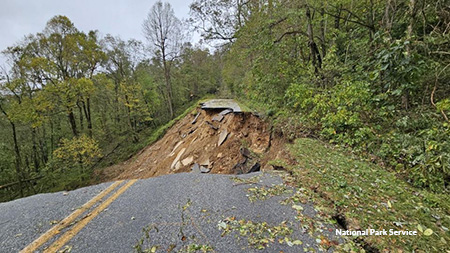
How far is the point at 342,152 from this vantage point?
12.9 feet

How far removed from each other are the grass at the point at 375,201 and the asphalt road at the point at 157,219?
36cm

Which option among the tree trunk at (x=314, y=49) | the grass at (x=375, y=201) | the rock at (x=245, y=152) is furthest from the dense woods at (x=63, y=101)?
the tree trunk at (x=314, y=49)

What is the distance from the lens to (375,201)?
223cm

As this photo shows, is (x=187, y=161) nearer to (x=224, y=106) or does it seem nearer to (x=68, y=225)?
(x=224, y=106)

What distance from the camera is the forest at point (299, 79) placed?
3.37m

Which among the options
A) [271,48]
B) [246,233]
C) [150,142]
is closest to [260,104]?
[271,48]

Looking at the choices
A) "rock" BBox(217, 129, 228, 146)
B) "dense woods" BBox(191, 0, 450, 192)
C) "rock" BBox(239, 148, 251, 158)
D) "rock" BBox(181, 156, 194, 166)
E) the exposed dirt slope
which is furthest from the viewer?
"rock" BBox(181, 156, 194, 166)

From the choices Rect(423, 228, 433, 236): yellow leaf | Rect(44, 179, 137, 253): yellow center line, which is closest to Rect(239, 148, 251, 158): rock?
Rect(44, 179, 137, 253): yellow center line

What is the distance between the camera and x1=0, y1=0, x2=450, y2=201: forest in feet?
11.1

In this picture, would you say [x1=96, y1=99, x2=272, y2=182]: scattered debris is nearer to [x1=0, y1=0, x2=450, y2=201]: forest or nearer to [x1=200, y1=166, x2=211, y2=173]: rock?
[x1=200, y1=166, x2=211, y2=173]: rock

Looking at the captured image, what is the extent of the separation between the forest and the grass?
443 millimetres

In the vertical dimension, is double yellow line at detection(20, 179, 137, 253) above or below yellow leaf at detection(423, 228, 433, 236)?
above

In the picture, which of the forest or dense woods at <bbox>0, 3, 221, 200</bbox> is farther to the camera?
dense woods at <bbox>0, 3, 221, 200</bbox>

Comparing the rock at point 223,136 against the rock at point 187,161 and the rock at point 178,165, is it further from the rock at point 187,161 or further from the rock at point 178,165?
the rock at point 178,165
